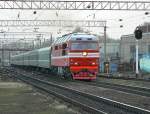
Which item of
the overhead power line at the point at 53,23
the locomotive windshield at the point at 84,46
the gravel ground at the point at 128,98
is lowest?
the gravel ground at the point at 128,98

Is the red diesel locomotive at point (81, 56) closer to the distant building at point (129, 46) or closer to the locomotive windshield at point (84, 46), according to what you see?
the locomotive windshield at point (84, 46)

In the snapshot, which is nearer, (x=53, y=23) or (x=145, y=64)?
(x=145, y=64)

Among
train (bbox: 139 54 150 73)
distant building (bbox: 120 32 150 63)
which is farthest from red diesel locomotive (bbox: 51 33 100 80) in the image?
distant building (bbox: 120 32 150 63)

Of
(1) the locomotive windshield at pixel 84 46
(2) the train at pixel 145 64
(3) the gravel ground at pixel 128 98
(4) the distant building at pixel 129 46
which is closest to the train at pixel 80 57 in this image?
(1) the locomotive windshield at pixel 84 46

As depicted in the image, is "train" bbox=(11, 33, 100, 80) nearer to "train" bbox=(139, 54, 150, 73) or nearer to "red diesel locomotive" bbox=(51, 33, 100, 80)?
"red diesel locomotive" bbox=(51, 33, 100, 80)

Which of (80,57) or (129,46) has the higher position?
(129,46)

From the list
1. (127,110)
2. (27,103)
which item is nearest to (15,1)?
(27,103)

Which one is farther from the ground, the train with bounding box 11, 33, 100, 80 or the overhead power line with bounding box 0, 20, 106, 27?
the overhead power line with bounding box 0, 20, 106, 27

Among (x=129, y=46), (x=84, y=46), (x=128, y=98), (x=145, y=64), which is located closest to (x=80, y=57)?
(x=84, y=46)

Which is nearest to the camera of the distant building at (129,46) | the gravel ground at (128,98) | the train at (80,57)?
the gravel ground at (128,98)

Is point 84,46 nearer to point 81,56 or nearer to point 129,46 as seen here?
point 81,56

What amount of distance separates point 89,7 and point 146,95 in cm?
3157

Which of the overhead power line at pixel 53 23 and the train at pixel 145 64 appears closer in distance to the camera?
the train at pixel 145 64

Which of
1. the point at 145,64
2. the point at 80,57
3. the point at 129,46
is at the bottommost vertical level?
the point at 145,64
